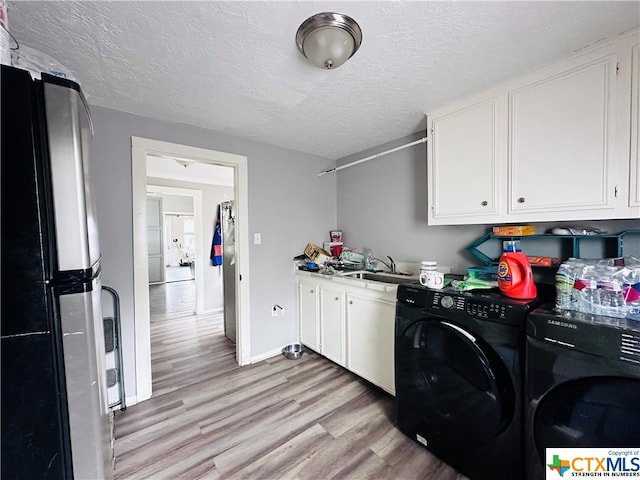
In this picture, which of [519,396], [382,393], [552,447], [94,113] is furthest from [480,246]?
[94,113]

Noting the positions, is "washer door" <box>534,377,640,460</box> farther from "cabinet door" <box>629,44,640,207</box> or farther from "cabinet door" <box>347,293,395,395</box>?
"cabinet door" <box>347,293,395,395</box>

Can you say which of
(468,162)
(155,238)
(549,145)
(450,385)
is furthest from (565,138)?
(155,238)

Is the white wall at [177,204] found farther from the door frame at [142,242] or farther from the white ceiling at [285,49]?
the white ceiling at [285,49]

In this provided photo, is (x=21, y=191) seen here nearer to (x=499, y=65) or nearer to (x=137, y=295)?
(x=137, y=295)

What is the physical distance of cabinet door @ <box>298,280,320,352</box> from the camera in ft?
8.71

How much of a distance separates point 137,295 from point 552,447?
2636mm

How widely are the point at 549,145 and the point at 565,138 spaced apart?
0.22ft

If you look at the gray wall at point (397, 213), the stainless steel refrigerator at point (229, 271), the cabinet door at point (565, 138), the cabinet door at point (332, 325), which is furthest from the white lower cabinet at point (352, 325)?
the cabinet door at point (565, 138)

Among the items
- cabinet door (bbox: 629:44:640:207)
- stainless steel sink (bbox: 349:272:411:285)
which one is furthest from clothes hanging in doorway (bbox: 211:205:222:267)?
cabinet door (bbox: 629:44:640:207)

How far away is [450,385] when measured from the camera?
4.58ft

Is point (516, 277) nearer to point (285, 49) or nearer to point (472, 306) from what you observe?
point (472, 306)

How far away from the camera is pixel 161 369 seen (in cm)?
250

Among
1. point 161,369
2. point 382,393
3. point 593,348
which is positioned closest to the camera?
point 593,348

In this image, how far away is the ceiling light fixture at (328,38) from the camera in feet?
3.63
